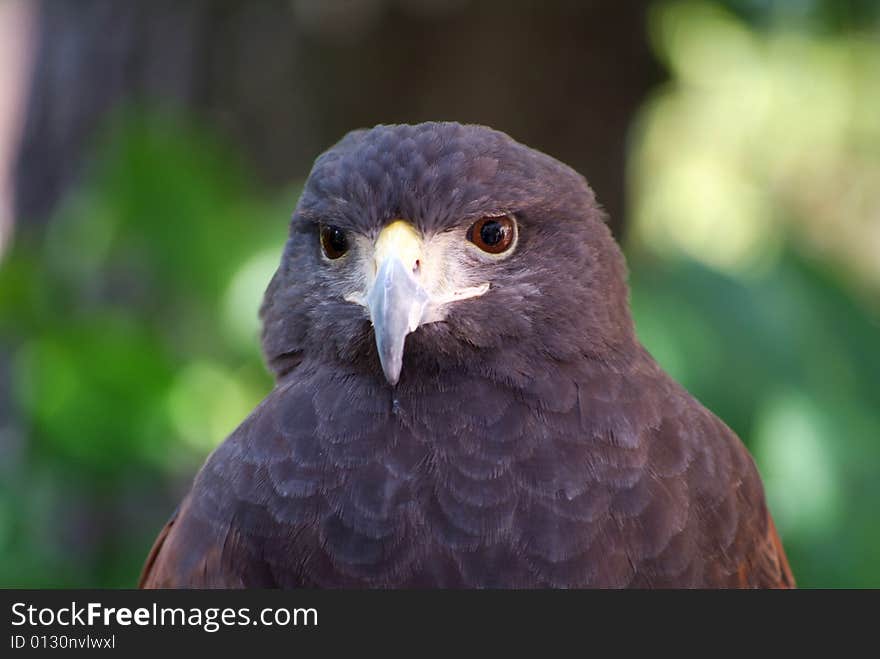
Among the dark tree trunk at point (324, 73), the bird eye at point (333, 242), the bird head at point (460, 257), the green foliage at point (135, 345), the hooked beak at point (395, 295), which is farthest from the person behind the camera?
the dark tree trunk at point (324, 73)

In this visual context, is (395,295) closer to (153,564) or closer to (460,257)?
(460,257)

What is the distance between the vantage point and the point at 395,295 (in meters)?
2.22

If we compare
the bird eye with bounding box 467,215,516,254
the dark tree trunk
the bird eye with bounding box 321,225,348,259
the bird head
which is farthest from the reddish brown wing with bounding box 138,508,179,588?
the dark tree trunk

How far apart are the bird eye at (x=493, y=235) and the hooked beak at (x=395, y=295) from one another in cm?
14

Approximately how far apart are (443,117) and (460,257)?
3057mm

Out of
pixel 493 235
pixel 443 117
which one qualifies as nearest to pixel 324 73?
pixel 443 117

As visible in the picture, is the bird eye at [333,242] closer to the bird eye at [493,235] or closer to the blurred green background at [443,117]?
the bird eye at [493,235]

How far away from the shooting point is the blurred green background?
12.0ft

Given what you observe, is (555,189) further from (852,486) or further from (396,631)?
(852,486)

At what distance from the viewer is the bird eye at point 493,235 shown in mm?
2439

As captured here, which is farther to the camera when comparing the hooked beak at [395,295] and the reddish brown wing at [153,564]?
the reddish brown wing at [153,564]

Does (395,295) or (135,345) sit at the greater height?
(395,295)

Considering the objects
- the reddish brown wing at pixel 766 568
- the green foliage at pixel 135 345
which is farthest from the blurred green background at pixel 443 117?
Result: the reddish brown wing at pixel 766 568

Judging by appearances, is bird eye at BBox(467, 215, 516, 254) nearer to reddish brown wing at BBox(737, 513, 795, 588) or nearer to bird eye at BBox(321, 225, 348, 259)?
bird eye at BBox(321, 225, 348, 259)
